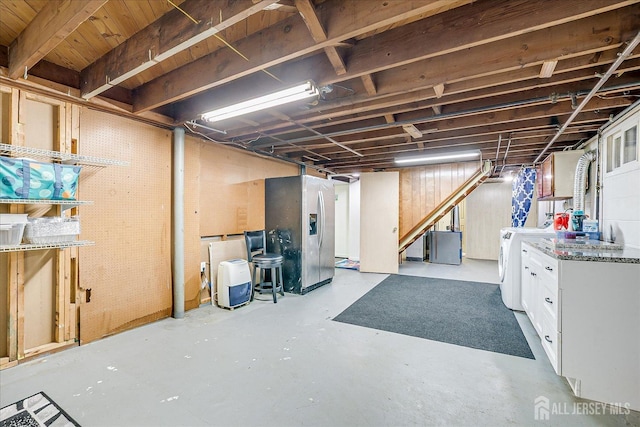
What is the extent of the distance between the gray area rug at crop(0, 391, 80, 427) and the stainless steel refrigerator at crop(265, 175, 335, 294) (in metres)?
2.90

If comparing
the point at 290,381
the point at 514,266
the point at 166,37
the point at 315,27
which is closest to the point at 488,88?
the point at 315,27

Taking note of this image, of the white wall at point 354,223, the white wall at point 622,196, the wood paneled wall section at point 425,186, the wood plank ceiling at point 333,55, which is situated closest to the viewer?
the wood plank ceiling at point 333,55

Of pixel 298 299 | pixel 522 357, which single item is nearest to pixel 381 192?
pixel 298 299

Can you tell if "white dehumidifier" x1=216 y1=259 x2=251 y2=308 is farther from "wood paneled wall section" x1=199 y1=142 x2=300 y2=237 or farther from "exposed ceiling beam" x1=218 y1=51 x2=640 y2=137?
"exposed ceiling beam" x1=218 y1=51 x2=640 y2=137

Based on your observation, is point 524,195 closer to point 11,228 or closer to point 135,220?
point 135,220

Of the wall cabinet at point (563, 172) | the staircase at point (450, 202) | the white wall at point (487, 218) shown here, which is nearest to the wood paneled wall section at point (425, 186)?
the staircase at point (450, 202)

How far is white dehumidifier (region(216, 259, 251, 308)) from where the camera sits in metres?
3.64

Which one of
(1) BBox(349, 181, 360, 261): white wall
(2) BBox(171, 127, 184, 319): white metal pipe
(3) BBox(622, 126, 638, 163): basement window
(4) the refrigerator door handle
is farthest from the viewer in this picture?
(1) BBox(349, 181, 360, 261): white wall

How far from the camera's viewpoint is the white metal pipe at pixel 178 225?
3342mm

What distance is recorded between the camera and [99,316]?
2775 millimetres

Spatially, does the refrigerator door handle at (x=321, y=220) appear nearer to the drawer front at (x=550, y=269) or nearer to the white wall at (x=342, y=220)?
the drawer front at (x=550, y=269)

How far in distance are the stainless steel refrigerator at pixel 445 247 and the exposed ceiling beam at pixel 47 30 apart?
7180mm

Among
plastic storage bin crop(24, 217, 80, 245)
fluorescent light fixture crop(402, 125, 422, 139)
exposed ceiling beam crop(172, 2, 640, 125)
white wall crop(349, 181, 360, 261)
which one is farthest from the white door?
plastic storage bin crop(24, 217, 80, 245)

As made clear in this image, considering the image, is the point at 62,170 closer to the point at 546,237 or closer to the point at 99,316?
the point at 99,316
